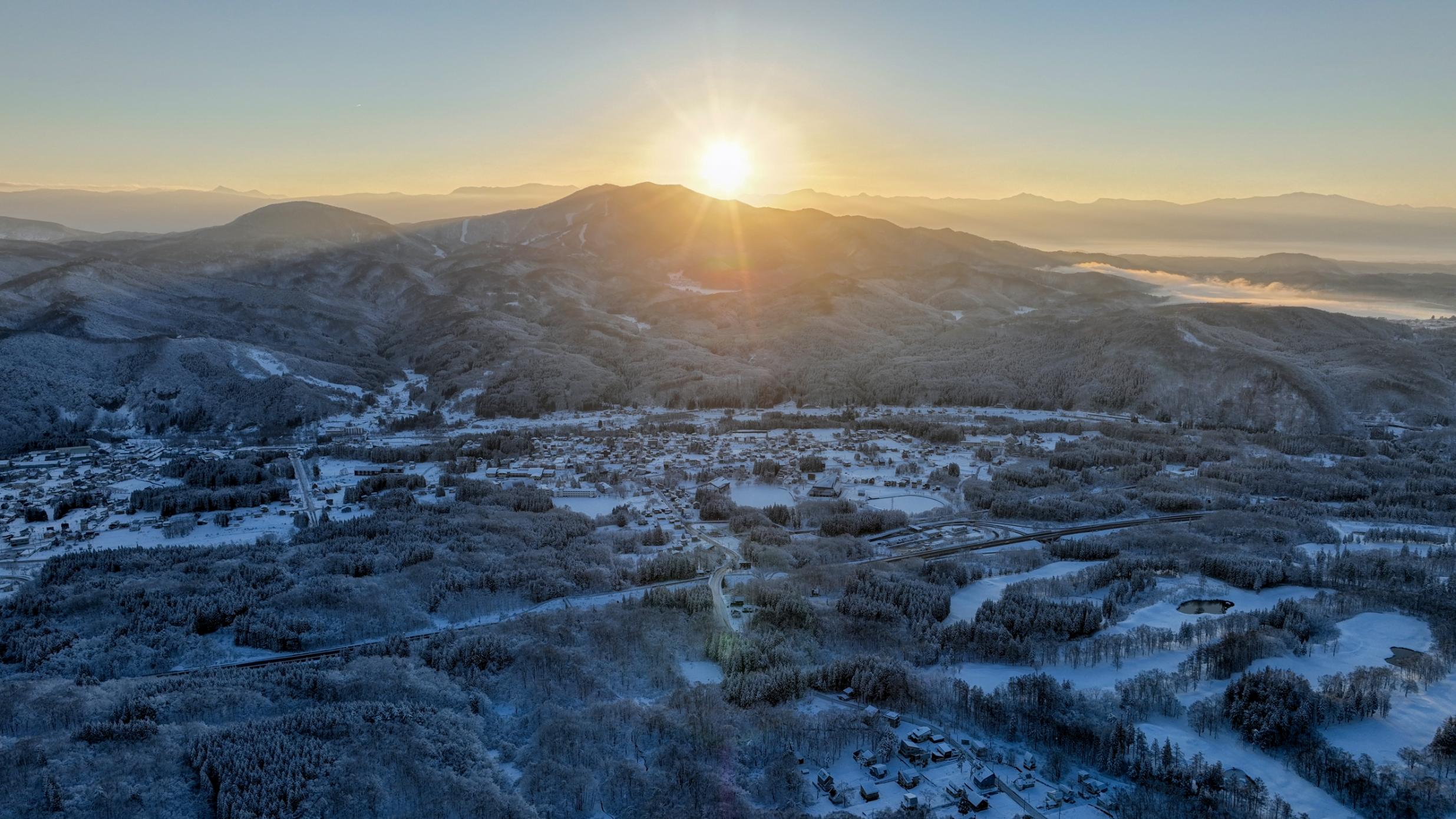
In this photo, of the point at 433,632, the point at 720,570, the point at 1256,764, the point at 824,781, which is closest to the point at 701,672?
the point at 824,781

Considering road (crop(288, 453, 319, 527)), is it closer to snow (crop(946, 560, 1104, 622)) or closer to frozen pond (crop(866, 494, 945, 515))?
frozen pond (crop(866, 494, 945, 515))

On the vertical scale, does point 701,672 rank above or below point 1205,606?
below

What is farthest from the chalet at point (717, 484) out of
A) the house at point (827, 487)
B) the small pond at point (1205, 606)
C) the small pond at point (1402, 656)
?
the small pond at point (1402, 656)

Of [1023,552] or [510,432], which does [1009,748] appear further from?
[510,432]

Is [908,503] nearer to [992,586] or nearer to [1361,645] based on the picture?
[992,586]

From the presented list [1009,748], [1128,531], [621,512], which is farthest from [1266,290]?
[1009,748]
